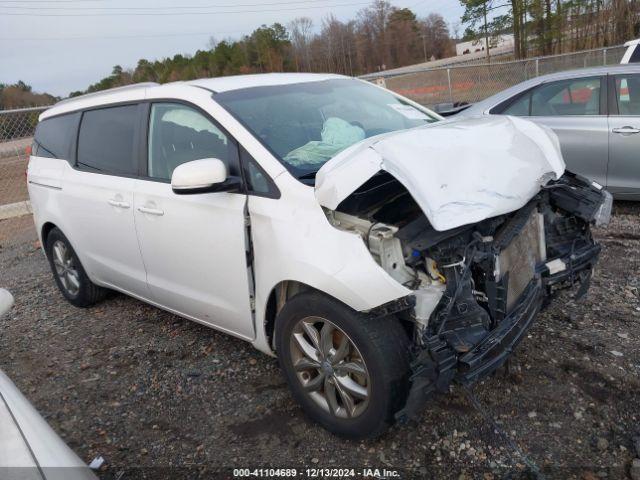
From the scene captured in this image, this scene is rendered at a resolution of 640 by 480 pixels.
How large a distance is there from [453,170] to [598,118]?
12.7ft

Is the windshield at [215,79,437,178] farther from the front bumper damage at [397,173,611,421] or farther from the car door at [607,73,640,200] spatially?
the car door at [607,73,640,200]

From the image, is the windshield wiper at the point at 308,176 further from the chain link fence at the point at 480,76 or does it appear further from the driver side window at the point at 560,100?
the chain link fence at the point at 480,76

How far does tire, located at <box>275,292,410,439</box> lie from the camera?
7.96 feet

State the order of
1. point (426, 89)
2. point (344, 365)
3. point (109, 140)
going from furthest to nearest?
1. point (426, 89)
2. point (109, 140)
3. point (344, 365)

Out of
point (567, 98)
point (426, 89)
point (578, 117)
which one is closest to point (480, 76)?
point (426, 89)

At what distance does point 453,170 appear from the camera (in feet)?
8.23

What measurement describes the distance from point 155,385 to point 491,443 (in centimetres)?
206

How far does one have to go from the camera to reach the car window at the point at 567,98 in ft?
18.6

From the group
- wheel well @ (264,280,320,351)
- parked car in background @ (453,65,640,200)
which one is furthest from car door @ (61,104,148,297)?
parked car in background @ (453,65,640,200)

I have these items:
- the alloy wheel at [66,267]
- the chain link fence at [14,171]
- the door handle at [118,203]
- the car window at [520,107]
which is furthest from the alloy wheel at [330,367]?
the chain link fence at [14,171]

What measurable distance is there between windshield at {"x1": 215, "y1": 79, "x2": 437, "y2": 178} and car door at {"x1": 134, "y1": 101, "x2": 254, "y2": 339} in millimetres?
229

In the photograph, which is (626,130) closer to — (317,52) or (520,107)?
(520,107)

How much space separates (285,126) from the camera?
10.5ft

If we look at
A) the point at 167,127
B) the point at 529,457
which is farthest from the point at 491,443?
the point at 167,127
